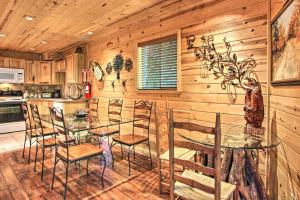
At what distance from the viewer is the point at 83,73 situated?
5223mm

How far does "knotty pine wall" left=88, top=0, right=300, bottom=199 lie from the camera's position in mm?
1827

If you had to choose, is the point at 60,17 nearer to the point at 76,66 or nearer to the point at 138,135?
the point at 76,66

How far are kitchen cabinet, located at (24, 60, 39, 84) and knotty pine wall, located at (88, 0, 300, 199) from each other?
3741 millimetres

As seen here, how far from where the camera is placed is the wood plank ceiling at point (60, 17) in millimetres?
2934

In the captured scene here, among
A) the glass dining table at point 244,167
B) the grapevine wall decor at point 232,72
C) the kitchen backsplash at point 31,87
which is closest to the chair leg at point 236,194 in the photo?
the glass dining table at point 244,167

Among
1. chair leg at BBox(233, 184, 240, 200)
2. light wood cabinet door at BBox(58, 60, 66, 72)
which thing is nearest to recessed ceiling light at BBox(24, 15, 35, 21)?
light wood cabinet door at BBox(58, 60, 66, 72)

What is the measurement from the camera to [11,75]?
5.84m

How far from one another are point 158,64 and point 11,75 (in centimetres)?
503

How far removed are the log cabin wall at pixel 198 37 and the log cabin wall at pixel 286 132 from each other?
0.63 ft

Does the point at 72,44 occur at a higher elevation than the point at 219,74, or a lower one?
higher

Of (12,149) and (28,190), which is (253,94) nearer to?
(28,190)

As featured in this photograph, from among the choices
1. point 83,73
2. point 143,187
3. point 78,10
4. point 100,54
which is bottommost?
point 143,187

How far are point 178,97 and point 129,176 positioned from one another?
141cm

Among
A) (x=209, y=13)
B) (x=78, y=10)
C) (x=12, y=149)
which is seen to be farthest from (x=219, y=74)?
(x=12, y=149)
